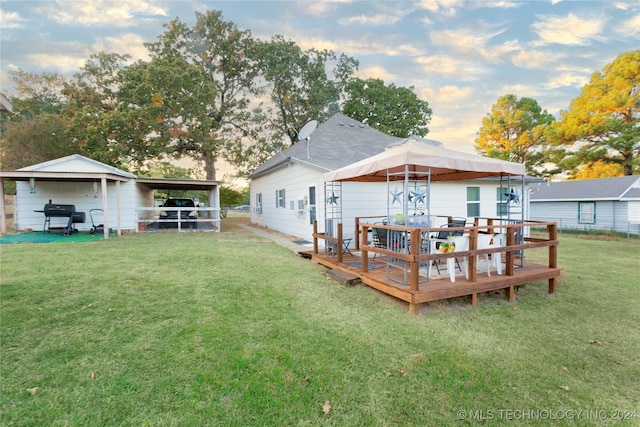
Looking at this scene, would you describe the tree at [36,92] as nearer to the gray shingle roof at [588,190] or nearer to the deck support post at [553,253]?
the deck support post at [553,253]

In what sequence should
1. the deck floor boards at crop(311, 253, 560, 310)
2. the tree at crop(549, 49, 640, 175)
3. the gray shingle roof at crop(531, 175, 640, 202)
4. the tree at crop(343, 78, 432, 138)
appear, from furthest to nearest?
1. the tree at crop(343, 78, 432, 138)
2. the tree at crop(549, 49, 640, 175)
3. the gray shingle roof at crop(531, 175, 640, 202)
4. the deck floor boards at crop(311, 253, 560, 310)

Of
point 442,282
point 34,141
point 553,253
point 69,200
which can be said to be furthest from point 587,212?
point 34,141

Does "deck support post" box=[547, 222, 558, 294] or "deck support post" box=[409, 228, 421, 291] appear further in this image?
"deck support post" box=[547, 222, 558, 294]

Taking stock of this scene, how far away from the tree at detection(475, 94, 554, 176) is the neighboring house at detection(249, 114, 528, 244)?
1512 cm

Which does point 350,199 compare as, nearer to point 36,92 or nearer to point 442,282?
point 442,282

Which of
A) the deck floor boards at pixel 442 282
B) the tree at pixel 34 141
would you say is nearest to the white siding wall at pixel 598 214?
the deck floor boards at pixel 442 282

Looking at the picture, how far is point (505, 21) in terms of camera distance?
1052 cm

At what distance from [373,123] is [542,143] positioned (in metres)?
13.5

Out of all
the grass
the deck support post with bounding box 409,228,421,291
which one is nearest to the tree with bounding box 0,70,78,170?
the grass

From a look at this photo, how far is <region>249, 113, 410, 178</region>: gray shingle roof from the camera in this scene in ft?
34.2

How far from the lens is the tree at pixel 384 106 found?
24.4 meters

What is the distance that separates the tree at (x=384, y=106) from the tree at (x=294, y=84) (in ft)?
5.20

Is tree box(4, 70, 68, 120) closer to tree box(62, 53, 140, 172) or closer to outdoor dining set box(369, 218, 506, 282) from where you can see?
tree box(62, 53, 140, 172)

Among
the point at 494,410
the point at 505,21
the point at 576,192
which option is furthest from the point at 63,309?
the point at 576,192
